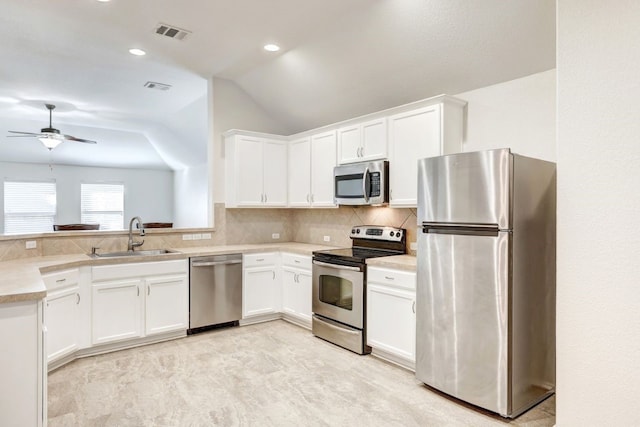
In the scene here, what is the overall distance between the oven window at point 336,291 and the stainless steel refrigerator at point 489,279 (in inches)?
37.3

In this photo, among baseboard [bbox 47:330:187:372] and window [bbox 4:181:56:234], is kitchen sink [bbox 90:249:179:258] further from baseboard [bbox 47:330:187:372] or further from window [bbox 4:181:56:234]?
window [bbox 4:181:56:234]

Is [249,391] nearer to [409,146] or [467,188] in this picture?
[467,188]

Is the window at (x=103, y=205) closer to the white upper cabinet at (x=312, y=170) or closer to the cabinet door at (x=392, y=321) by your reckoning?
the white upper cabinet at (x=312, y=170)

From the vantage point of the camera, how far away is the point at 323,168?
452 centimetres

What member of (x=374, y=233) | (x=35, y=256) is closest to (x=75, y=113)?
(x=35, y=256)

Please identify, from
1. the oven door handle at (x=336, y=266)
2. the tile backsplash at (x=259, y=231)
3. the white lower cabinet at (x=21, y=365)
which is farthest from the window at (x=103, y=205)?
the white lower cabinet at (x=21, y=365)

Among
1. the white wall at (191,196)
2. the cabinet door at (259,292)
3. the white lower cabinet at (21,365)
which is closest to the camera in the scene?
the white lower cabinet at (21,365)

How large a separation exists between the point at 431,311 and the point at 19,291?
2463 mm

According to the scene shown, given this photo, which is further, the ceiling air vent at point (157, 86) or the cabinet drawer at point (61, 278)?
the ceiling air vent at point (157, 86)

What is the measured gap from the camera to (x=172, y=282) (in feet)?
12.9

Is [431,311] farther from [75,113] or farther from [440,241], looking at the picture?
[75,113]

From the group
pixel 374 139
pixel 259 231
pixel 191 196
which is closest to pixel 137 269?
pixel 259 231

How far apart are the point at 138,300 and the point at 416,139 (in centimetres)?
304

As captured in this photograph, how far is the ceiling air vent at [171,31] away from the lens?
11.4 feet
